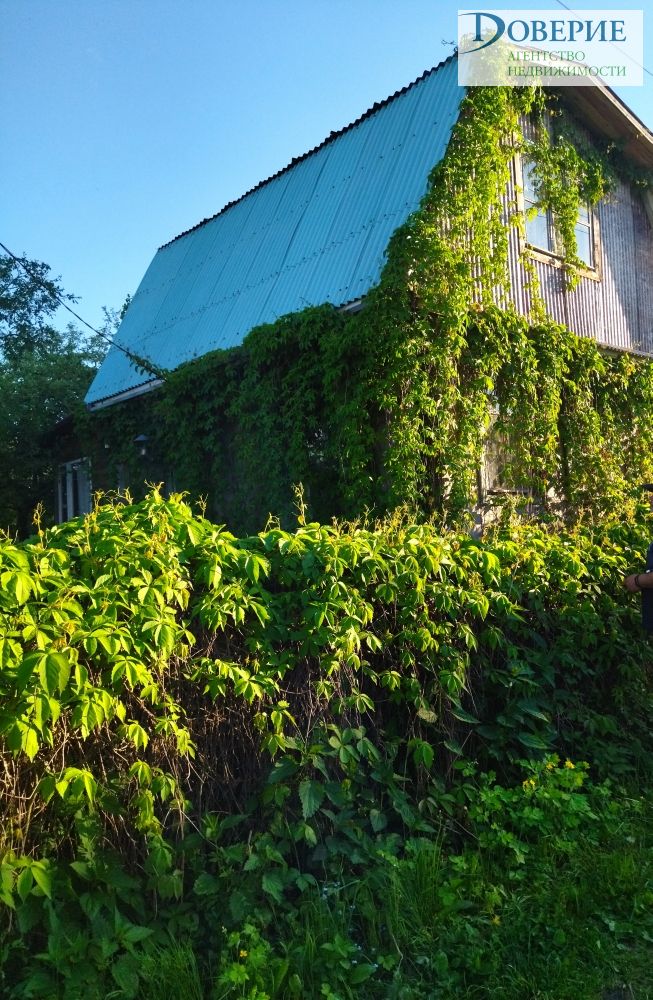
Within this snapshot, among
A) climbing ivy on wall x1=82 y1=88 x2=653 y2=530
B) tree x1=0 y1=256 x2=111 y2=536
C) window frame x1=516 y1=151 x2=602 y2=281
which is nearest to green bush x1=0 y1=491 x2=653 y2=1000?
climbing ivy on wall x1=82 y1=88 x2=653 y2=530

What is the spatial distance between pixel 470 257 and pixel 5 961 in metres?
8.87

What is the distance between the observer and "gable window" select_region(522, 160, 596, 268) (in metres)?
11.3

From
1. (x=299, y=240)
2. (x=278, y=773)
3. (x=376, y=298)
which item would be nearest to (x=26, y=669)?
(x=278, y=773)

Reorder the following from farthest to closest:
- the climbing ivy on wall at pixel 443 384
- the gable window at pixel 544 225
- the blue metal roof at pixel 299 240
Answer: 1. the gable window at pixel 544 225
2. the blue metal roof at pixel 299 240
3. the climbing ivy on wall at pixel 443 384

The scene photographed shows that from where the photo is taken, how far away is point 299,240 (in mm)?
11906

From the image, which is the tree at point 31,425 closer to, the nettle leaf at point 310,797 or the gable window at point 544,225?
the gable window at point 544,225

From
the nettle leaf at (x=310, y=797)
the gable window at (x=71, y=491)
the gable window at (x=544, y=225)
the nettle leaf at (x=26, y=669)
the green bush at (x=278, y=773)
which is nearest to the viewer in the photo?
the nettle leaf at (x=26, y=669)

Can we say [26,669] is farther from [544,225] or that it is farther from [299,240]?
[544,225]

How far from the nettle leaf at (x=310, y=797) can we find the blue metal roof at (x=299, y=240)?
23.3 ft

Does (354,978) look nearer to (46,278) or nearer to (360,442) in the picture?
(360,442)

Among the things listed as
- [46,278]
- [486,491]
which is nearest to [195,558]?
[486,491]

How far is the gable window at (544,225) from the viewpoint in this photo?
36.9 feet

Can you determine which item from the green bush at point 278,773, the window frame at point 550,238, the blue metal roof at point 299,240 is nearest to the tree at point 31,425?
the blue metal roof at point 299,240

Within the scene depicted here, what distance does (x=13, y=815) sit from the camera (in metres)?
2.96
